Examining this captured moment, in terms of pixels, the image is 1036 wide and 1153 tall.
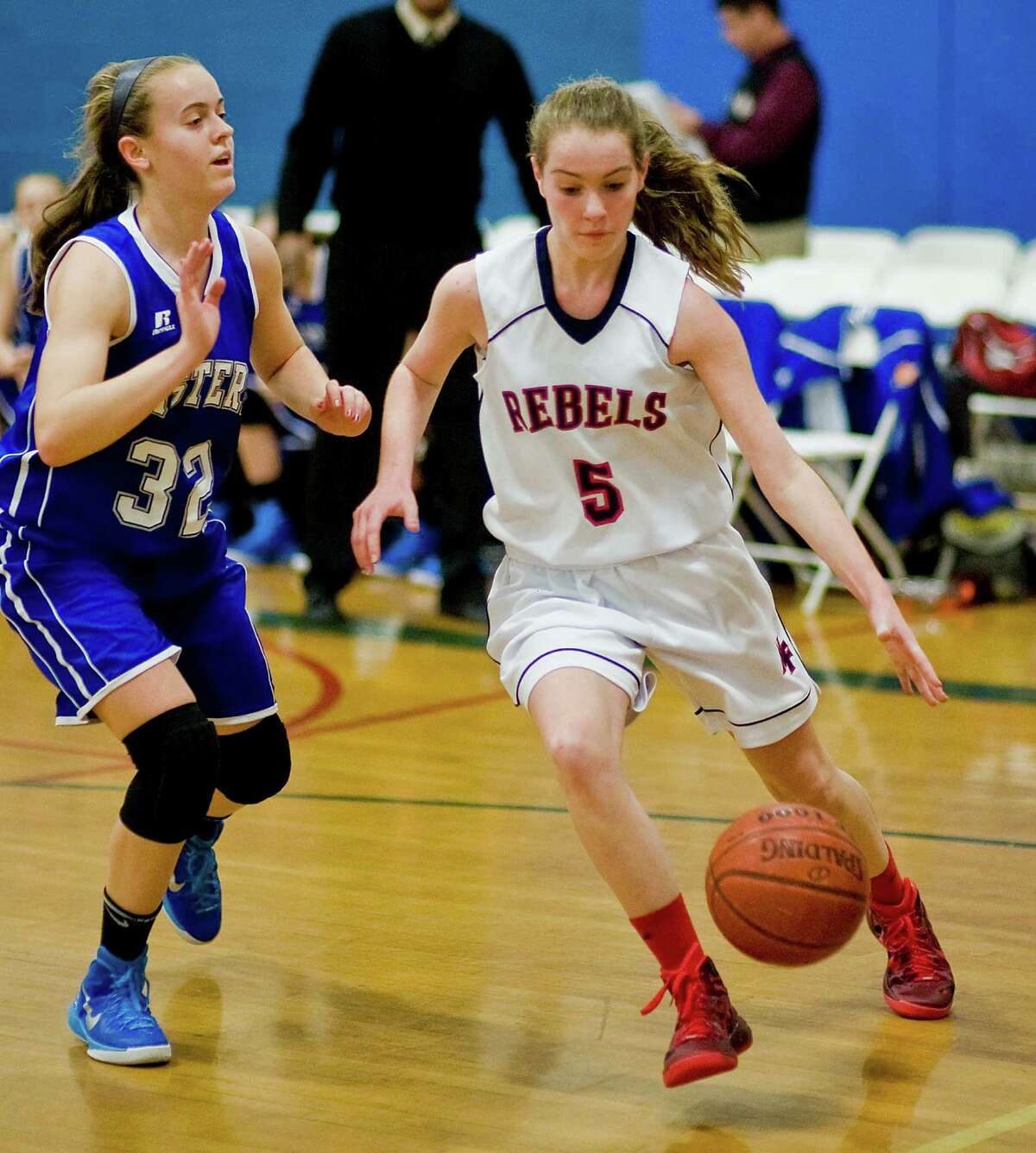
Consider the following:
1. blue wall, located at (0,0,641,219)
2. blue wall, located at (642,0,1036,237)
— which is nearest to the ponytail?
blue wall, located at (642,0,1036,237)

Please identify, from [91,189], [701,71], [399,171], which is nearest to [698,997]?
[91,189]

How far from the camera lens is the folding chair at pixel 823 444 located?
7797 mm

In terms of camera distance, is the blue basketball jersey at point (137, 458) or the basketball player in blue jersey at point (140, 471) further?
the blue basketball jersey at point (137, 458)

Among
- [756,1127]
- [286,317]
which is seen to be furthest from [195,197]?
[756,1127]

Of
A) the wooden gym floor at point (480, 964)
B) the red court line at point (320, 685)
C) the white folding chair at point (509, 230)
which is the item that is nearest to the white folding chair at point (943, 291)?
the white folding chair at point (509, 230)

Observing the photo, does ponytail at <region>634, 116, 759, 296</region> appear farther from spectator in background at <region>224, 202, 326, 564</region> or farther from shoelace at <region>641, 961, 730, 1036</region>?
spectator in background at <region>224, 202, 326, 564</region>

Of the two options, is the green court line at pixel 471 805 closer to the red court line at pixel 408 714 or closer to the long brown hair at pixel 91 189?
the red court line at pixel 408 714

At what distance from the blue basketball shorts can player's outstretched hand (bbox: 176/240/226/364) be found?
1.46 ft

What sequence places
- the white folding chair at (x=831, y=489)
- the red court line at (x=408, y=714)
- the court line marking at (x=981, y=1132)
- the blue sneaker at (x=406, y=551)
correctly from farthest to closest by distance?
the blue sneaker at (x=406, y=551)
the white folding chair at (x=831, y=489)
the red court line at (x=408, y=714)
the court line marking at (x=981, y=1132)

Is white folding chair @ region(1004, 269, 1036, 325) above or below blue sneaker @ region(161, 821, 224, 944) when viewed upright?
below

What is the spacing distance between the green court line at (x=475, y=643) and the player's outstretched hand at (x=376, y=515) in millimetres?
3356

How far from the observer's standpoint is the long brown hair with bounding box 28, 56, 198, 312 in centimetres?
340

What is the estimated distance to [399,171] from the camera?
7129mm

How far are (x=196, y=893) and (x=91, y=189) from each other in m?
1.34
